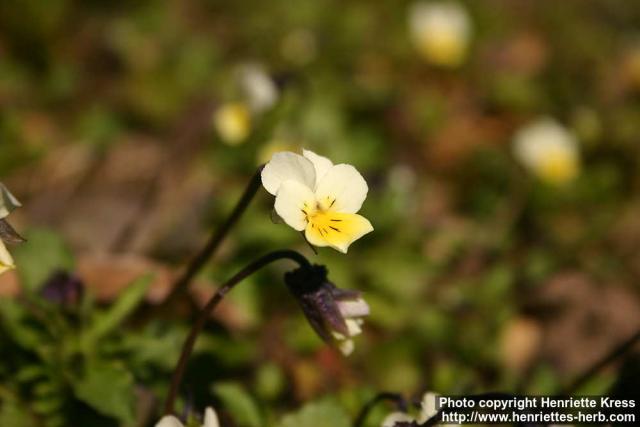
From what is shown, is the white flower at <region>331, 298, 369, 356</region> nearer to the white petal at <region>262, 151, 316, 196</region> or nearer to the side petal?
the side petal

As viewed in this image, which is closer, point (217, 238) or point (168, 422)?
point (168, 422)

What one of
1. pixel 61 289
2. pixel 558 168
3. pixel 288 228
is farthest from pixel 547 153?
pixel 61 289

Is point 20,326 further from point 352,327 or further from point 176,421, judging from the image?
point 352,327

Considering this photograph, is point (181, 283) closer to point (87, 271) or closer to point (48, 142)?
point (87, 271)

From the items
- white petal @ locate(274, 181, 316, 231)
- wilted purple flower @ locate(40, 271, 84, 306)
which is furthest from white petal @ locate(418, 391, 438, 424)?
wilted purple flower @ locate(40, 271, 84, 306)

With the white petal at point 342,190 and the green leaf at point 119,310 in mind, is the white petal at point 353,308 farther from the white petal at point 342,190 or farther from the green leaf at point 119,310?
the green leaf at point 119,310
